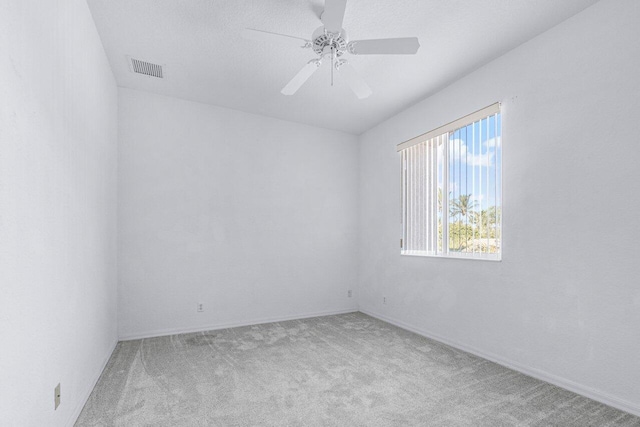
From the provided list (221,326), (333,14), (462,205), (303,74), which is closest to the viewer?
(333,14)

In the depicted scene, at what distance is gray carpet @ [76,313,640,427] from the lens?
2061 millimetres

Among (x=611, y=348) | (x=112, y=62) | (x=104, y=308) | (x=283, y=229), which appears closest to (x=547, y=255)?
(x=611, y=348)

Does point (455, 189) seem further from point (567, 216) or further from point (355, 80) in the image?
point (355, 80)

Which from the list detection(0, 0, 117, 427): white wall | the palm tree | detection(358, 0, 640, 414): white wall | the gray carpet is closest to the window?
the palm tree

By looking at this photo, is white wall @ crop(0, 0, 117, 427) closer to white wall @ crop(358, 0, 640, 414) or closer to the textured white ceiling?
the textured white ceiling

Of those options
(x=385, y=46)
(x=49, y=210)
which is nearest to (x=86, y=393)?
(x=49, y=210)

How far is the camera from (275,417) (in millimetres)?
2076

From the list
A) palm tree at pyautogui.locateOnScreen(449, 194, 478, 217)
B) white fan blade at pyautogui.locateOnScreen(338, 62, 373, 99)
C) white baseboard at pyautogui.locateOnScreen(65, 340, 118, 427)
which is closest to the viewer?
white baseboard at pyautogui.locateOnScreen(65, 340, 118, 427)

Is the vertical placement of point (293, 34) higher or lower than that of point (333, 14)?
higher

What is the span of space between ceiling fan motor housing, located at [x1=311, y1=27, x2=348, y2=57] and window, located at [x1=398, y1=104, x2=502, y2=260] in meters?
1.60

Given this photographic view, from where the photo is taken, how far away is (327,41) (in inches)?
92.5

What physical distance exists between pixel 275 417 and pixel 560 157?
8.97 feet

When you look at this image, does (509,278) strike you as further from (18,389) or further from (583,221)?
(18,389)

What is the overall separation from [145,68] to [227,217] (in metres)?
1.83
